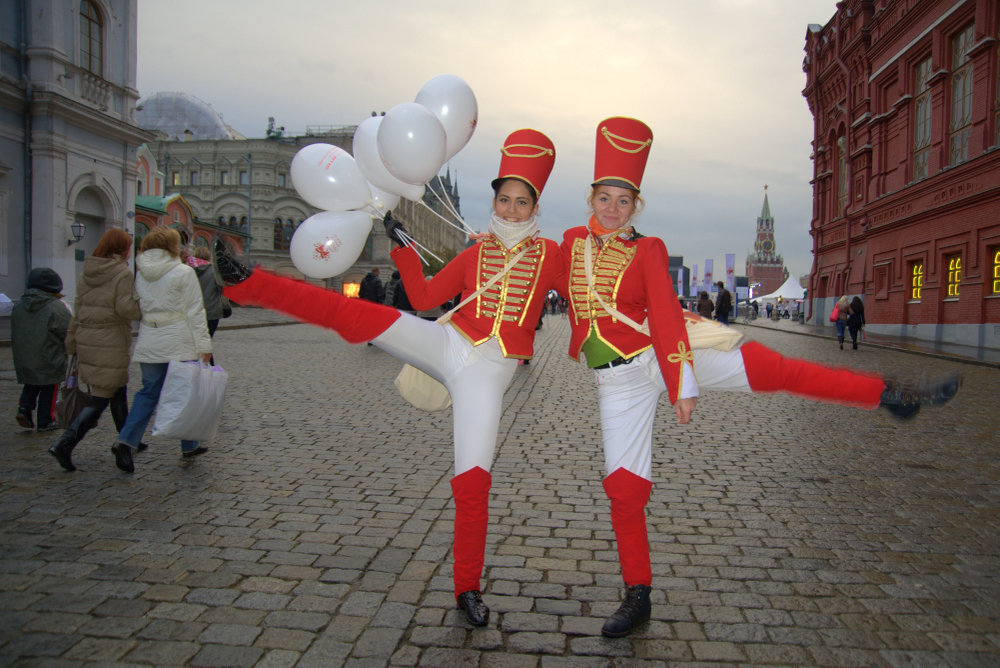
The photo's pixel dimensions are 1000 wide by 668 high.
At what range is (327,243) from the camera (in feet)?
12.3

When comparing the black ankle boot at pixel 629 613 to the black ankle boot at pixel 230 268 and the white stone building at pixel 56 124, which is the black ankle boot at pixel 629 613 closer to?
the black ankle boot at pixel 230 268

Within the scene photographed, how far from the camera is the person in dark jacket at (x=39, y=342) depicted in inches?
268

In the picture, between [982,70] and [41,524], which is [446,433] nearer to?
[41,524]

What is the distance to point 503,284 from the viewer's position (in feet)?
10.8

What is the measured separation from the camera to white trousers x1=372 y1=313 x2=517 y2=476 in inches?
122

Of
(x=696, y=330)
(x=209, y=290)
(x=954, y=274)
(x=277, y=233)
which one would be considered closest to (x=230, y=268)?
(x=696, y=330)

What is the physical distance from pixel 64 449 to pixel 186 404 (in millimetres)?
1005

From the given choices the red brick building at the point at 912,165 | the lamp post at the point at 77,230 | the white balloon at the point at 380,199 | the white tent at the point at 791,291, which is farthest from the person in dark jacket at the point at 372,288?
the white tent at the point at 791,291

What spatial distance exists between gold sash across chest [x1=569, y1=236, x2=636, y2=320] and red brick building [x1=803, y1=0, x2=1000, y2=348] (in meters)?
21.5

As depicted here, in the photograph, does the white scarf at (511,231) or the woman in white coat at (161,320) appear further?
the woman in white coat at (161,320)

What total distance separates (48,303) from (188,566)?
4587 millimetres

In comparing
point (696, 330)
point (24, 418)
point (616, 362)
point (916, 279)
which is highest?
point (916, 279)

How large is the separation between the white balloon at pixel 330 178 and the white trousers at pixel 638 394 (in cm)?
175

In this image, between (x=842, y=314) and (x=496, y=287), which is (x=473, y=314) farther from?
(x=842, y=314)
